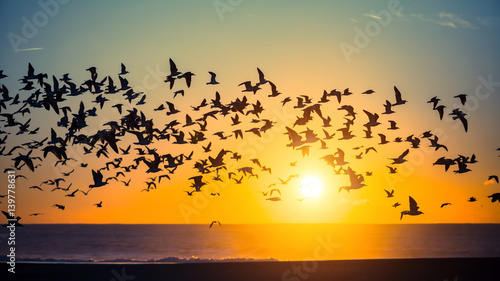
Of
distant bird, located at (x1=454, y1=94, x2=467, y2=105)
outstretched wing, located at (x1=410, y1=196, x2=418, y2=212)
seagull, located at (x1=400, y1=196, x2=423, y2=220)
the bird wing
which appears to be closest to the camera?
seagull, located at (x1=400, y1=196, x2=423, y2=220)

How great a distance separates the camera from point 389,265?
2889 centimetres

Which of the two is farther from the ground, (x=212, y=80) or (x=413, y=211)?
(x=212, y=80)

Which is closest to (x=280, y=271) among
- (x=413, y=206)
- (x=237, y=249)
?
(x=413, y=206)

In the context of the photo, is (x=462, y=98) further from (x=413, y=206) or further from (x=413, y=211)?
(x=413, y=211)

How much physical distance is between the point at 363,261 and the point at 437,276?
405cm

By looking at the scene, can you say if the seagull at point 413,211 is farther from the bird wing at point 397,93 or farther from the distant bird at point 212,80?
the distant bird at point 212,80

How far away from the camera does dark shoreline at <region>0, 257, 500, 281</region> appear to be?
89.7 ft

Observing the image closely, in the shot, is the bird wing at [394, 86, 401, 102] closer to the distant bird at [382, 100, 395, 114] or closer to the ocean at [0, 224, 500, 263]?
the distant bird at [382, 100, 395, 114]

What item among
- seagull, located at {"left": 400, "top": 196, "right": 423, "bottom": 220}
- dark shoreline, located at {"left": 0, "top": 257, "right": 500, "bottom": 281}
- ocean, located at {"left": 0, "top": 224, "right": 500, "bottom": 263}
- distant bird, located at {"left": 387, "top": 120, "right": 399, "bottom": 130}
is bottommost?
dark shoreline, located at {"left": 0, "top": 257, "right": 500, "bottom": 281}

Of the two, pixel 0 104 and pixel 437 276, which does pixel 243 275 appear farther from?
pixel 0 104

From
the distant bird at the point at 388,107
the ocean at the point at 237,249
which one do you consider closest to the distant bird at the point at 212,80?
the distant bird at the point at 388,107

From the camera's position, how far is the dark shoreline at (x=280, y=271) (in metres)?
27.3

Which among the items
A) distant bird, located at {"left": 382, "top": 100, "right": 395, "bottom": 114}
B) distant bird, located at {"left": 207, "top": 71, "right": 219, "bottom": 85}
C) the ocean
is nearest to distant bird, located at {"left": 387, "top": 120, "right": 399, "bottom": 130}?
distant bird, located at {"left": 382, "top": 100, "right": 395, "bottom": 114}

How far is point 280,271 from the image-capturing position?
28094mm
